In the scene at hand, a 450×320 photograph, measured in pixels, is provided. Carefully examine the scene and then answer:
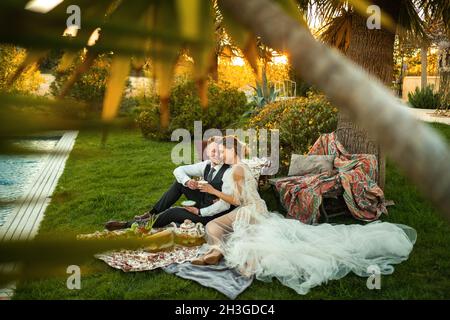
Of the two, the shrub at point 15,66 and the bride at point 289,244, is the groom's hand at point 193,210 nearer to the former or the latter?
the bride at point 289,244

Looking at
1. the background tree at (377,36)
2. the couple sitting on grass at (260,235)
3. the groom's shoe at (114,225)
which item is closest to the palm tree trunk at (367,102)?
the couple sitting on grass at (260,235)

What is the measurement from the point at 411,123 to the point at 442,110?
17.1 meters

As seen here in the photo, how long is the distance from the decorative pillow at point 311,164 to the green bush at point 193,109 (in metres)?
7.20

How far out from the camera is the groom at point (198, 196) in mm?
5801

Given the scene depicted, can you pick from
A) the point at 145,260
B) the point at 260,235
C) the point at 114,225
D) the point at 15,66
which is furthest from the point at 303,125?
the point at 15,66

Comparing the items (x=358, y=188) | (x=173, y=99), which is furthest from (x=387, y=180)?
(x=173, y=99)

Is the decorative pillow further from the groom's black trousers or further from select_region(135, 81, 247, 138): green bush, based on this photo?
select_region(135, 81, 247, 138): green bush

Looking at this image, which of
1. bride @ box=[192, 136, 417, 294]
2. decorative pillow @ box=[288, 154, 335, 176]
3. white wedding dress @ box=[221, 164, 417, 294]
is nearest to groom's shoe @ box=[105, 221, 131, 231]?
bride @ box=[192, 136, 417, 294]

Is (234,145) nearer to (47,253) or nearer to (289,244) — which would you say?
(289,244)

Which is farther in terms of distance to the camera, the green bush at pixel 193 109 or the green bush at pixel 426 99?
the green bush at pixel 426 99

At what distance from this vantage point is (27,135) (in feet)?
1.03

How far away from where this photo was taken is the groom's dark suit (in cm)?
580

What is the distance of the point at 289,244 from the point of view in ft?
16.5

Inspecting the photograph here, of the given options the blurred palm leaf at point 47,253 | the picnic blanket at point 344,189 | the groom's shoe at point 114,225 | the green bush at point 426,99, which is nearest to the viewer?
the blurred palm leaf at point 47,253
